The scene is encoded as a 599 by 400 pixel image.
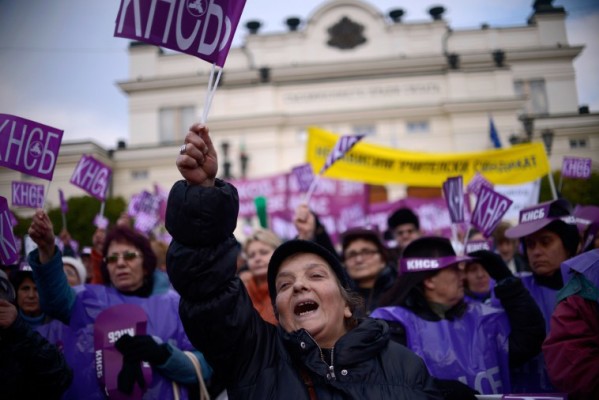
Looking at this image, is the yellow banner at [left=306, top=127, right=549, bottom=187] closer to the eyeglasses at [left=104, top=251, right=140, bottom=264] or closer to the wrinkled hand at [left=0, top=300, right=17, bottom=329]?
the eyeglasses at [left=104, top=251, right=140, bottom=264]

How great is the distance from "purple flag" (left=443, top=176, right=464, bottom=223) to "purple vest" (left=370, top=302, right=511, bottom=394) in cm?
164

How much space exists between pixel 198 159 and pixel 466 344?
2.02 metres

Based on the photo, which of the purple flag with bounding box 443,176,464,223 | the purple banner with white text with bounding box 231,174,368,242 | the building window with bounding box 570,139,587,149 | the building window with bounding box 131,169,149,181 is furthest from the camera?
the building window with bounding box 131,169,149,181

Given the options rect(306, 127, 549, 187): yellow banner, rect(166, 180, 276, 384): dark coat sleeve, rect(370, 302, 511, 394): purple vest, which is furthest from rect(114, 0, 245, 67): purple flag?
rect(306, 127, 549, 187): yellow banner

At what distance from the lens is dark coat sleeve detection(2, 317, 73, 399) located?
7.95 ft

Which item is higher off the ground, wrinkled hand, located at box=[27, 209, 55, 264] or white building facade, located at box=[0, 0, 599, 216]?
white building facade, located at box=[0, 0, 599, 216]

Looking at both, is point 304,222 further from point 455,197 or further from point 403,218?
point 403,218

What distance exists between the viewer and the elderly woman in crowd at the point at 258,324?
5.52 feet

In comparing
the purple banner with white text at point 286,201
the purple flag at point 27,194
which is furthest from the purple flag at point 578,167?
the purple flag at point 27,194

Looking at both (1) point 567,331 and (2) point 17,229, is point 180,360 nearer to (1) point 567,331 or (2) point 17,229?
(1) point 567,331

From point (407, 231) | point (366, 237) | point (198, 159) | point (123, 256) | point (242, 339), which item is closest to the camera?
point (198, 159)

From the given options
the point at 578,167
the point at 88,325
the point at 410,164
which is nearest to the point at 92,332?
the point at 88,325

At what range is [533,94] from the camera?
1148 inches

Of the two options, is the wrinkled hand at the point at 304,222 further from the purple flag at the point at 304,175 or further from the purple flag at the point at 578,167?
the purple flag at the point at 578,167
